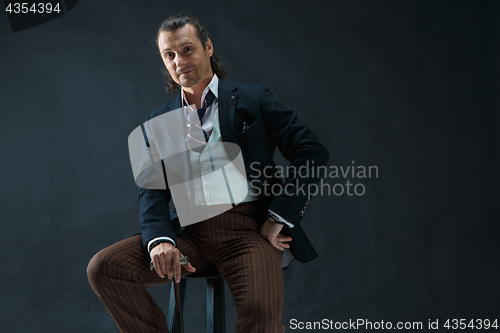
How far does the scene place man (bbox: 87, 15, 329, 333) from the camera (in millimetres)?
1182

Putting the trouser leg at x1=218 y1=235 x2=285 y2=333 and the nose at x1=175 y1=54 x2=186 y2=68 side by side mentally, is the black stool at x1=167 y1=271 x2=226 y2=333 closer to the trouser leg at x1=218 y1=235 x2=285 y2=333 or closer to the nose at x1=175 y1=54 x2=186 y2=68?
the trouser leg at x1=218 y1=235 x2=285 y2=333

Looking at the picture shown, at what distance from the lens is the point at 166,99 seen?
7.45 ft

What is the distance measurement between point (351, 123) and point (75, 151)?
1464 millimetres

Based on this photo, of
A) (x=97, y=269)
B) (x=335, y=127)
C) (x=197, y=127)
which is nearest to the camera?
(x=97, y=269)

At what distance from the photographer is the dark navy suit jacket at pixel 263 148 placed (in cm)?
132

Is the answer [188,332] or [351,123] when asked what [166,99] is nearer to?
[351,123]

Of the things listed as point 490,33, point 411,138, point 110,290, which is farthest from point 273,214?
point 490,33

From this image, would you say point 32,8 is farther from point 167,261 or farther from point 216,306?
point 216,306

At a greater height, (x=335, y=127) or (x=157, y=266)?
(x=335, y=127)

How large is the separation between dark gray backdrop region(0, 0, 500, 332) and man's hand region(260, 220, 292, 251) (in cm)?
99

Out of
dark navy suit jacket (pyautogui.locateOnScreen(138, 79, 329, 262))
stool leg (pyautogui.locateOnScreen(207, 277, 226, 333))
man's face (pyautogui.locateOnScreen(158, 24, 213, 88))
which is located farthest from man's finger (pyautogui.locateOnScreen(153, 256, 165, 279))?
man's face (pyautogui.locateOnScreen(158, 24, 213, 88))

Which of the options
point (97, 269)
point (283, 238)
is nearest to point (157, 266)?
point (97, 269)

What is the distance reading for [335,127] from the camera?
233 cm

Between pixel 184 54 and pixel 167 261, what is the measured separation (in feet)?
2.17
